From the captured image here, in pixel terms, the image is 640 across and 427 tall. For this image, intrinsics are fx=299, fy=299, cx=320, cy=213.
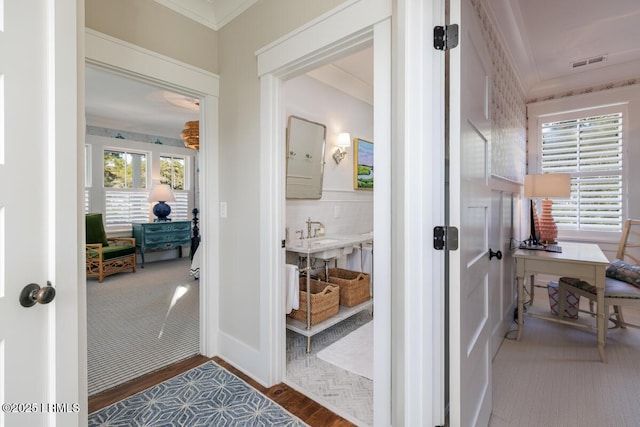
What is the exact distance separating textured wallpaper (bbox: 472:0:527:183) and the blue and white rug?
211 centimetres

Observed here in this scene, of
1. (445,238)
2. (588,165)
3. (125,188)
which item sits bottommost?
(445,238)

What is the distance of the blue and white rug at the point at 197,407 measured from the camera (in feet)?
5.53

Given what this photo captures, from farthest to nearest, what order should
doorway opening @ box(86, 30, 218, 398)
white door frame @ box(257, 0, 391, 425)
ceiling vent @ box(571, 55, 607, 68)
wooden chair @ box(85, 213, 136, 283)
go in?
wooden chair @ box(85, 213, 136, 283), ceiling vent @ box(571, 55, 607, 68), doorway opening @ box(86, 30, 218, 398), white door frame @ box(257, 0, 391, 425)

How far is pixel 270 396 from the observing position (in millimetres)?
1922

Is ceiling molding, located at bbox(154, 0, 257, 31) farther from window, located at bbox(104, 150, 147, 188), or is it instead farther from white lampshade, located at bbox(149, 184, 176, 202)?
window, located at bbox(104, 150, 147, 188)

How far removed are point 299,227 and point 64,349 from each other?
2.25 m

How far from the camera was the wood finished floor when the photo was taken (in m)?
1.73

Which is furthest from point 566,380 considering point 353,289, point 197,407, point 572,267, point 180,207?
point 180,207

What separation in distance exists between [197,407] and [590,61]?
490 cm

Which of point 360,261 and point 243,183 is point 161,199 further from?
point 243,183

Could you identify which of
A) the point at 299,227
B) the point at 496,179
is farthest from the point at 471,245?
the point at 299,227

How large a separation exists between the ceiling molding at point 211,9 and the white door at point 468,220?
5.30 feet

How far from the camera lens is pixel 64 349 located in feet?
3.01

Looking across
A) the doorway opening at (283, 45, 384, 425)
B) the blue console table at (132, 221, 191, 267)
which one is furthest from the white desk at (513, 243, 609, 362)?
the blue console table at (132, 221, 191, 267)
